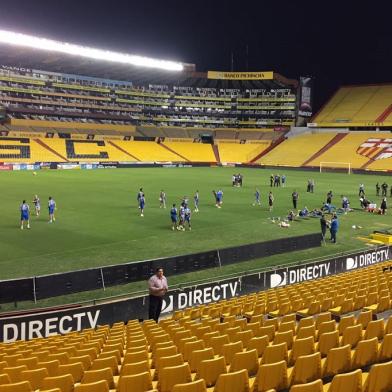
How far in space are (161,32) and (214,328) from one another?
85.4 m

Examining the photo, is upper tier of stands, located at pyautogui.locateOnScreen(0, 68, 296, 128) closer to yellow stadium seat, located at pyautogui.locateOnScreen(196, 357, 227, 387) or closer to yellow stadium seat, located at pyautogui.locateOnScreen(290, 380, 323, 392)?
yellow stadium seat, located at pyautogui.locateOnScreen(196, 357, 227, 387)

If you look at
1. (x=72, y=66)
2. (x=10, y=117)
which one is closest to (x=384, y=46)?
(x=72, y=66)

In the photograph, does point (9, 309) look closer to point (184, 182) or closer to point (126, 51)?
point (184, 182)

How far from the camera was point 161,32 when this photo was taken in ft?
286

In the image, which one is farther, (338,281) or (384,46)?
(384,46)

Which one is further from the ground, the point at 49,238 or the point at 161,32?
the point at 161,32

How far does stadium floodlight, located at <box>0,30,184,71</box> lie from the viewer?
72312 millimetres

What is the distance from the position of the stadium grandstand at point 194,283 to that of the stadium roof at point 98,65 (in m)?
0.61

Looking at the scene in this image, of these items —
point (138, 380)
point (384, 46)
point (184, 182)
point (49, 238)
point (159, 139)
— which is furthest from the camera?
point (159, 139)

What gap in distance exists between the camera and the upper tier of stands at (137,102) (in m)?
88.7

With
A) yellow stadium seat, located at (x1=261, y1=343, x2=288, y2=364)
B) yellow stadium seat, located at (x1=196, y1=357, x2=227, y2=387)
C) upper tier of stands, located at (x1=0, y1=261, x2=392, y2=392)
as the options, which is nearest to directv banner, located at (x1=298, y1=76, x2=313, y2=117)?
upper tier of stands, located at (x1=0, y1=261, x2=392, y2=392)

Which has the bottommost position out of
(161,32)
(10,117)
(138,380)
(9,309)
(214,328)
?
(9,309)

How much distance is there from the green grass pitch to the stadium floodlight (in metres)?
38.0

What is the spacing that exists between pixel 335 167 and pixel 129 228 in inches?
2196
